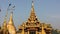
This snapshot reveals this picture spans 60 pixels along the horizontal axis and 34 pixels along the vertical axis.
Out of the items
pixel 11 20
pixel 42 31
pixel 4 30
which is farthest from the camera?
pixel 42 31

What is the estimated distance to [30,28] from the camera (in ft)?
149

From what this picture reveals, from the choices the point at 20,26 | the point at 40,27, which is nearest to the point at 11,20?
the point at 20,26

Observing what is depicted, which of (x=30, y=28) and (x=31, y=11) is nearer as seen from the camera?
(x=30, y=28)

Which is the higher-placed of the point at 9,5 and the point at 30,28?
the point at 9,5

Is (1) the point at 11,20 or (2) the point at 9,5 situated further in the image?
(1) the point at 11,20

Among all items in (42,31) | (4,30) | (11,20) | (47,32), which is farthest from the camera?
(47,32)

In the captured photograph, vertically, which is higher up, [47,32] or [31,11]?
[31,11]

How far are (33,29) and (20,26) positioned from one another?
302cm

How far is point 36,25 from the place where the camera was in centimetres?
4591

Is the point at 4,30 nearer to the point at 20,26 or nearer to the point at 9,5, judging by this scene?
the point at 9,5

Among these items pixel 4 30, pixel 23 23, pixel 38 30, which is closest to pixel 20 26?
pixel 23 23

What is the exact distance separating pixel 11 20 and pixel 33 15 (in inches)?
365

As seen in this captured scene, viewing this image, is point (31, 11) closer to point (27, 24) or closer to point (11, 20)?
point (27, 24)

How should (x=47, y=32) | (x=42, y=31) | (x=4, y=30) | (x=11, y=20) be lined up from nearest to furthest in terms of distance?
(x=4, y=30), (x=11, y=20), (x=42, y=31), (x=47, y=32)
